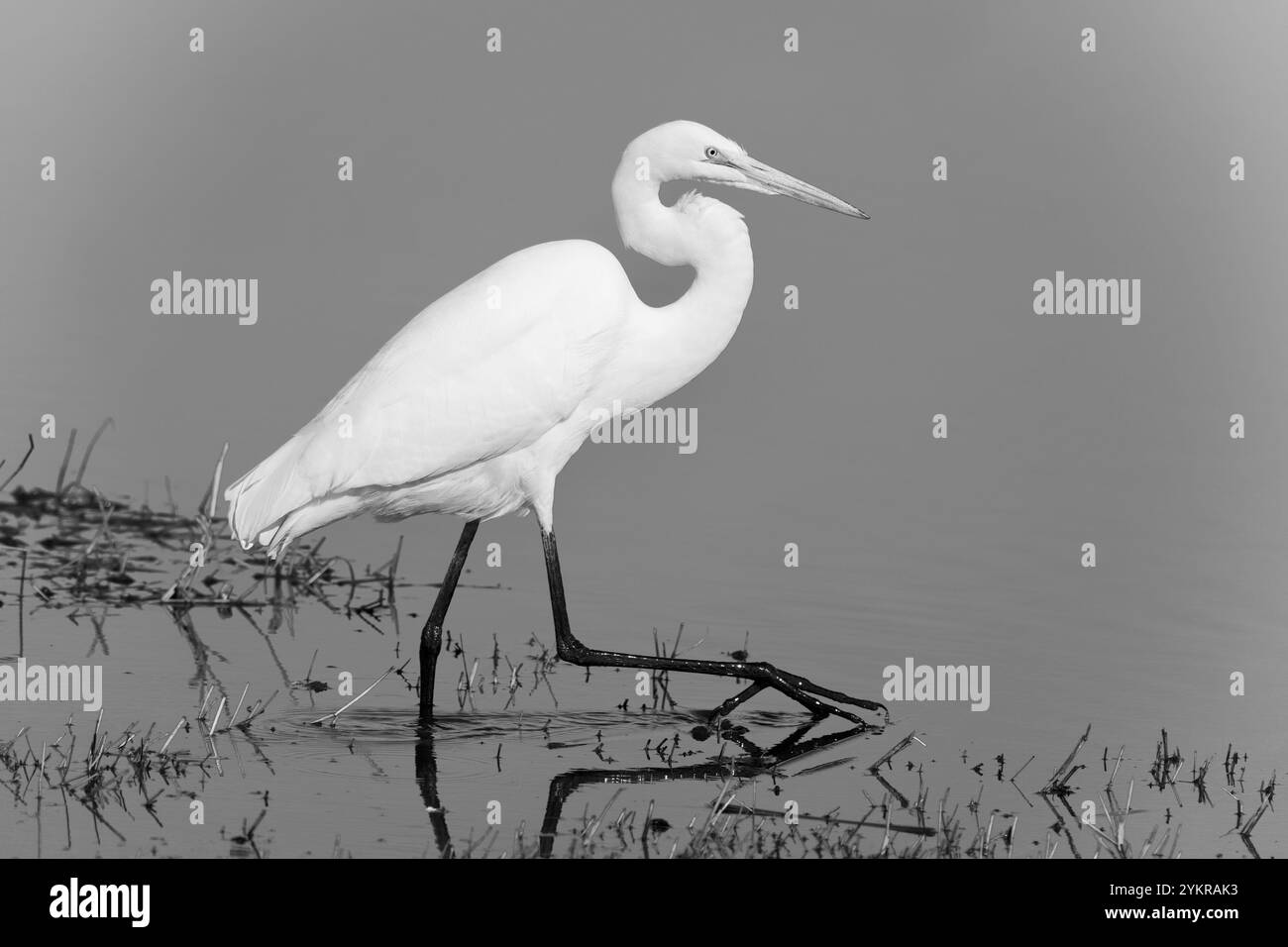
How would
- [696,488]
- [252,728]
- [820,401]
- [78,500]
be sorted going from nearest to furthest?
[252,728] < [78,500] < [696,488] < [820,401]

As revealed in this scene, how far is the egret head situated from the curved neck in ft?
0.20

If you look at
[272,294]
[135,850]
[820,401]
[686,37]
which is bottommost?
[135,850]

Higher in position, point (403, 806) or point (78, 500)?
point (78, 500)

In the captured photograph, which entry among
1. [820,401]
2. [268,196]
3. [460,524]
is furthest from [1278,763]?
[268,196]

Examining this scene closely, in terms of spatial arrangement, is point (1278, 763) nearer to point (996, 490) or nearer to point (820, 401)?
point (996, 490)

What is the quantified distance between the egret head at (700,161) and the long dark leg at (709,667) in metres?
1.50

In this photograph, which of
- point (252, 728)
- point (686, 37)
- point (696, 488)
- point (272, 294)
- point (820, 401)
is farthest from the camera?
point (686, 37)

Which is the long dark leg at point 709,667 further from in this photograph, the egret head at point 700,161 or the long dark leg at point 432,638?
the egret head at point 700,161

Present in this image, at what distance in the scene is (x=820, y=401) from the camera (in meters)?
11.8

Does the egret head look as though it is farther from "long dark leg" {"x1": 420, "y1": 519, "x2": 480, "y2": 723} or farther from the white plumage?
"long dark leg" {"x1": 420, "y1": 519, "x2": 480, "y2": 723}

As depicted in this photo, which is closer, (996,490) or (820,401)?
(996,490)

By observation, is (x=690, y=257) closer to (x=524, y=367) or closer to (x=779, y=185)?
(x=779, y=185)

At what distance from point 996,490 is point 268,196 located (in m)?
7.12

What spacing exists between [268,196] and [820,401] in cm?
554
